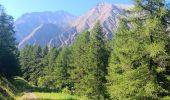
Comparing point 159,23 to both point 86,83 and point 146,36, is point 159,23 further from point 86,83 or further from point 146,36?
point 86,83

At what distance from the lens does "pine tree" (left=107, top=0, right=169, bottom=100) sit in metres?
23.6

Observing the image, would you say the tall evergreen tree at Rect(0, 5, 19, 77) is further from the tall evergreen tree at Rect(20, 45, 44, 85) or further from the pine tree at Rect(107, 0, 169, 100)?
the pine tree at Rect(107, 0, 169, 100)

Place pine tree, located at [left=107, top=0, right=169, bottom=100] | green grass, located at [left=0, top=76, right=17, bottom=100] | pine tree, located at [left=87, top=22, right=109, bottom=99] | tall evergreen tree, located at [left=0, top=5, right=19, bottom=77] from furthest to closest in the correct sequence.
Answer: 1. tall evergreen tree, located at [left=0, top=5, right=19, bottom=77]
2. pine tree, located at [left=87, top=22, right=109, bottom=99]
3. green grass, located at [left=0, top=76, right=17, bottom=100]
4. pine tree, located at [left=107, top=0, right=169, bottom=100]

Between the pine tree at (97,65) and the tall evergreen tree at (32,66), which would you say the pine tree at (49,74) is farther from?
the pine tree at (97,65)

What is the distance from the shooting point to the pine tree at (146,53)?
23.6m

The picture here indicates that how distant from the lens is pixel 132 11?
1012 inches

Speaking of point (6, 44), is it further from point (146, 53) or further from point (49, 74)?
point (146, 53)

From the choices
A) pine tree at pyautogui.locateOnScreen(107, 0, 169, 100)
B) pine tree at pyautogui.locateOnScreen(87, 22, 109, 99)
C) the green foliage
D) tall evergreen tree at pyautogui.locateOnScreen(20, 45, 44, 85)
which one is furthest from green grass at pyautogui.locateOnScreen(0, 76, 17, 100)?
tall evergreen tree at pyautogui.locateOnScreen(20, 45, 44, 85)

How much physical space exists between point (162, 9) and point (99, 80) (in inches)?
900

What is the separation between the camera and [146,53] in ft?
78.9

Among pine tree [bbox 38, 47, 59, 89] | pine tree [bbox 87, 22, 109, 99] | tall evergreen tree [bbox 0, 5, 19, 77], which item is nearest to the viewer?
pine tree [bbox 87, 22, 109, 99]

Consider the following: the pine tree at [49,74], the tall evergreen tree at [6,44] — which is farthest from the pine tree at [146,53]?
the pine tree at [49,74]

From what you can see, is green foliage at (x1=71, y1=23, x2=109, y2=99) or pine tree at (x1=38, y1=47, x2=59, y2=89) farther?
pine tree at (x1=38, y1=47, x2=59, y2=89)

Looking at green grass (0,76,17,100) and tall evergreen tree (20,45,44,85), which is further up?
tall evergreen tree (20,45,44,85)
